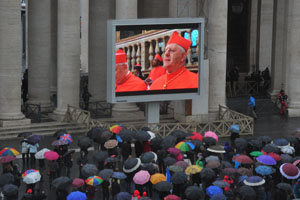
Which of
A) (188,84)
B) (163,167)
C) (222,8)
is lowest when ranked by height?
(163,167)

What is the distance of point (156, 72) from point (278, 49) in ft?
58.2

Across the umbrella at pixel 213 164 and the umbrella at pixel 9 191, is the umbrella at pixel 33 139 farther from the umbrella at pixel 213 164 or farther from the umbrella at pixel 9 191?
the umbrella at pixel 213 164

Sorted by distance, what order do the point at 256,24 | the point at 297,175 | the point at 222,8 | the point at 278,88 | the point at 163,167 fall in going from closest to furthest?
the point at 297,175, the point at 163,167, the point at 222,8, the point at 278,88, the point at 256,24

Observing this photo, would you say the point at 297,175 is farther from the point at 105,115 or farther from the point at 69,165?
the point at 105,115

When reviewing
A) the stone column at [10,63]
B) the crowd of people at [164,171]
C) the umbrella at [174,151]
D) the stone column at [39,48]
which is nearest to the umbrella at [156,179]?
the crowd of people at [164,171]

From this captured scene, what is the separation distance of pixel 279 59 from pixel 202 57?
1500 cm

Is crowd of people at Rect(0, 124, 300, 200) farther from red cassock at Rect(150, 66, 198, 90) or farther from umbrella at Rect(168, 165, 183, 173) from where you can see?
red cassock at Rect(150, 66, 198, 90)

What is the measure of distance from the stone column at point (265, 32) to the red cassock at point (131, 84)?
83.3 ft

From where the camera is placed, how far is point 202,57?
1507 inches

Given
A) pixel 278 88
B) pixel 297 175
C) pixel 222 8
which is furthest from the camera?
pixel 278 88

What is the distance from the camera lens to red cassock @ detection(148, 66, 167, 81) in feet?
122

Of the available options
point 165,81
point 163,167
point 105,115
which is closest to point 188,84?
point 165,81

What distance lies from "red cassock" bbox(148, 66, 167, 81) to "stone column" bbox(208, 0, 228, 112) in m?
5.67

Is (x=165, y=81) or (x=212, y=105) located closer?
(x=165, y=81)
